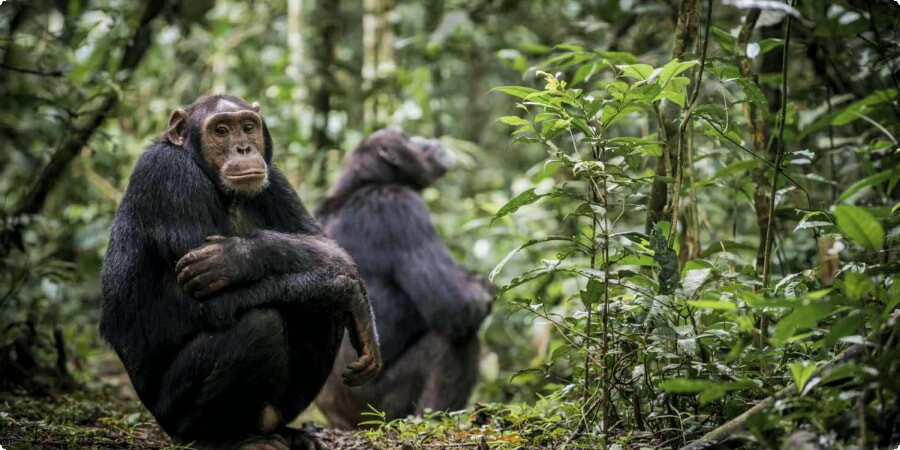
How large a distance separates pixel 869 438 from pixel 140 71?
28.2 ft

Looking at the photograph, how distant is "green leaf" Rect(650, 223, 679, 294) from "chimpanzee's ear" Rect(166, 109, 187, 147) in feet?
8.11

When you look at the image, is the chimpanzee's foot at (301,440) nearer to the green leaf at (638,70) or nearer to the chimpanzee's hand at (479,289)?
the green leaf at (638,70)

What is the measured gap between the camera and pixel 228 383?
3697mm

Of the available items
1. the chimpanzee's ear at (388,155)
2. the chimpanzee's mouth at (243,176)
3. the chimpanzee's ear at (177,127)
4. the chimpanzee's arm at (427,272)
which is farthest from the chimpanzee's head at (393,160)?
the chimpanzee's mouth at (243,176)

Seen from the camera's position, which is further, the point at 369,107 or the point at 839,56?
the point at 369,107

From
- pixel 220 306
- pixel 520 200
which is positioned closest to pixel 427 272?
pixel 220 306

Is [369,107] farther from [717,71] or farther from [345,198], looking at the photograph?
[717,71]

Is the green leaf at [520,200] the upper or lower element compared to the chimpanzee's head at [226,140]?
lower

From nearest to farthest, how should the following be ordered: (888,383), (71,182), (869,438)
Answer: (888,383)
(869,438)
(71,182)

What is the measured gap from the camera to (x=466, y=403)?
21.8 feet

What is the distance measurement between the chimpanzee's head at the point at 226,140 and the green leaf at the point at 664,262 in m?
2.01

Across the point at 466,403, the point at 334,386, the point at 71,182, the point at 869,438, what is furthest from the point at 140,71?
the point at 869,438

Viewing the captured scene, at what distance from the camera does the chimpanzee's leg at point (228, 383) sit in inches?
145

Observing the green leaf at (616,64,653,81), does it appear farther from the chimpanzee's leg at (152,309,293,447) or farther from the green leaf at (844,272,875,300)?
the chimpanzee's leg at (152,309,293,447)
